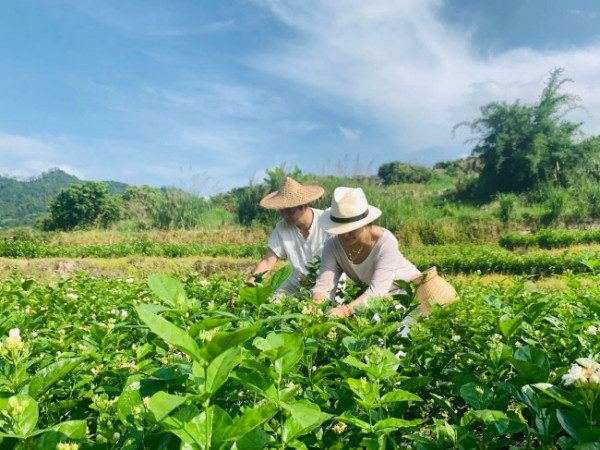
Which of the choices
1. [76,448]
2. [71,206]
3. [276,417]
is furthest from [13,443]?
[71,206]

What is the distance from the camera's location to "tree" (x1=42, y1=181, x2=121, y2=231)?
34.1 meters

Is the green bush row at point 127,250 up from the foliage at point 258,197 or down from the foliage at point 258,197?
down

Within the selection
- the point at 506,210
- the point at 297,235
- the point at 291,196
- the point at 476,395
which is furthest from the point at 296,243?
the point at 506,210

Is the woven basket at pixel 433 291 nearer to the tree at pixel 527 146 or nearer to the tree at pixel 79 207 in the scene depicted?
the tree at pixel 527 146

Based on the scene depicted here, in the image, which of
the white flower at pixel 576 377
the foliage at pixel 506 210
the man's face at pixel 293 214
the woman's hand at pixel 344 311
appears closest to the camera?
the white flower at pixel 576 377

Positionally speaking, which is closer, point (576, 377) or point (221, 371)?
point (221, 371)

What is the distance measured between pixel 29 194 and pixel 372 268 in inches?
3973

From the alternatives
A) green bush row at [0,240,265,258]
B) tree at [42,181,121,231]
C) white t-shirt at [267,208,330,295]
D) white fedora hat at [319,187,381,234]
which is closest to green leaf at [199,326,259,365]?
white fedora hat at [319,187,381,234]

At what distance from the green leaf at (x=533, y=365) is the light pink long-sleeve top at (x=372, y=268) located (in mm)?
2000

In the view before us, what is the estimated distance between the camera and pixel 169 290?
42.7 inches

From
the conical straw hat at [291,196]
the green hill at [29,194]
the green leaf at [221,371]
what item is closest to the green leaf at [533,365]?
the green leaf at [221,371]

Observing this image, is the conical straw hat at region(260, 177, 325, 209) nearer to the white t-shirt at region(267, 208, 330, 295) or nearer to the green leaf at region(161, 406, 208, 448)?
the white t-shirt at region(267, 208, 330, 295)

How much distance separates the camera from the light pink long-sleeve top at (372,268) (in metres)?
3.17

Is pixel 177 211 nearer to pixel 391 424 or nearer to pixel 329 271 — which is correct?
pixel 329 271
